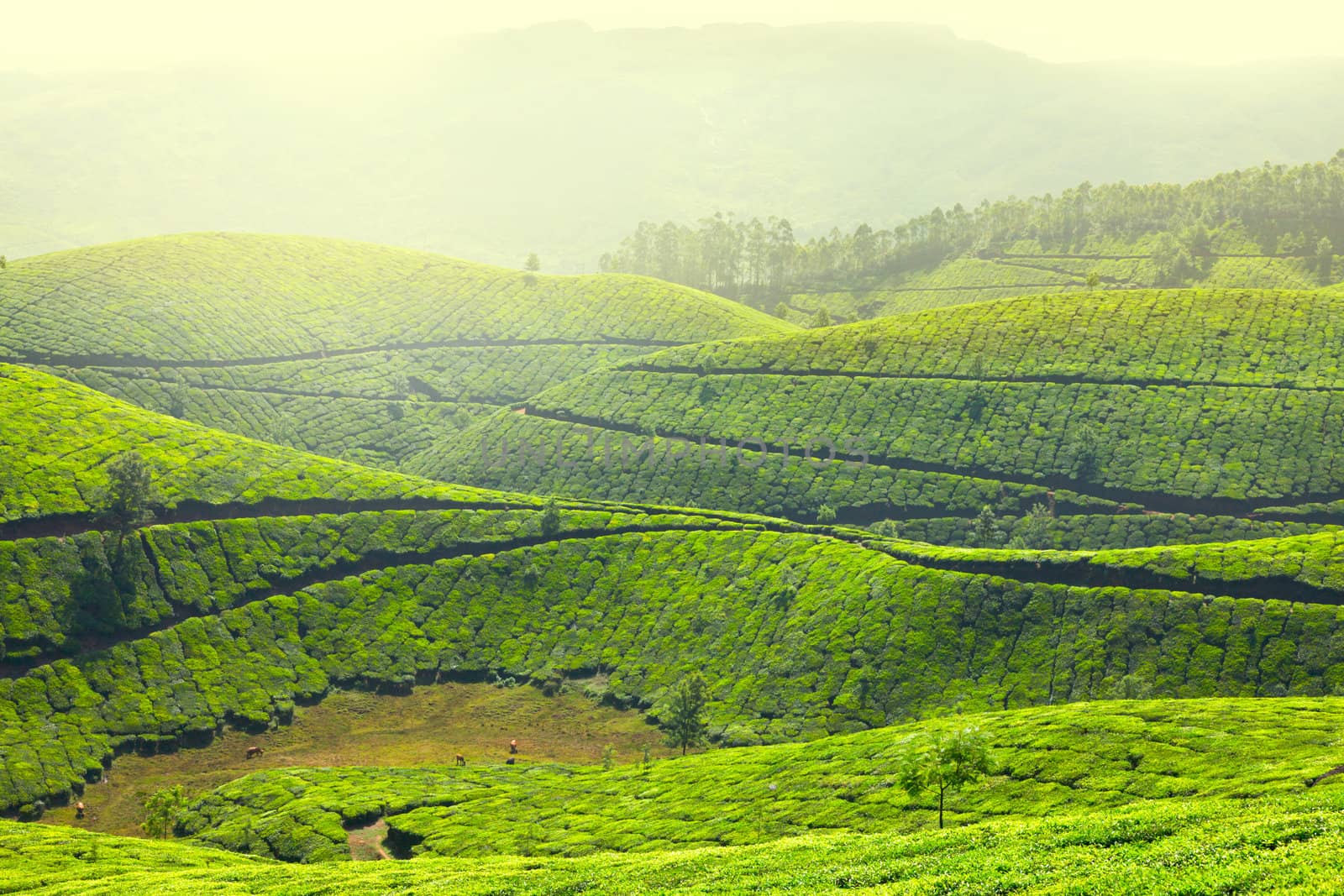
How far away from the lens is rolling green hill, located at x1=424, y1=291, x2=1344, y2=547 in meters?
147

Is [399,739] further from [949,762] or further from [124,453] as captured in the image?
[949,762]

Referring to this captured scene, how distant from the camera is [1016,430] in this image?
165000 mm

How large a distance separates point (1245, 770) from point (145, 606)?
334ft

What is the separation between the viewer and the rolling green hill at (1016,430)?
14738 centimetres

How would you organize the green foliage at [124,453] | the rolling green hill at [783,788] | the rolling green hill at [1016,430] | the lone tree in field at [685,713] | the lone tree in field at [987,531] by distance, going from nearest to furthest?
the rolling green hill at [783,788] < the lone tree in field at [685,713] < the green foliage at [124,453] < the lone tree in field at [987,531] < the rolling green hill at [1016,430]

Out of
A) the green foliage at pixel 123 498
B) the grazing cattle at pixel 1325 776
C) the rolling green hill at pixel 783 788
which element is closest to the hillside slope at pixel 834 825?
the rolling green hill at pixel 783 788

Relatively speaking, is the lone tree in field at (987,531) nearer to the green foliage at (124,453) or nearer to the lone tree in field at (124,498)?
the green foliage at (124,453)

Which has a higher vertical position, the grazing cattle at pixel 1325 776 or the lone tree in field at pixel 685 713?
the grazing cattle at pixel 1325 776

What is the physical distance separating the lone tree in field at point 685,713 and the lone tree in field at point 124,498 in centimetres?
6450

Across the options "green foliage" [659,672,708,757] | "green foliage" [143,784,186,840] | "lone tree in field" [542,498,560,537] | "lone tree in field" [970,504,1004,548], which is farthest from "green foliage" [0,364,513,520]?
"lone tree in field" [970,504,1004,548]

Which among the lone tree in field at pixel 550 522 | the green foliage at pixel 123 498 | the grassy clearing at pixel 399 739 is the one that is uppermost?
the green foliage at pixel 123 498

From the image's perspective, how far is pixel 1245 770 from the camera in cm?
5728

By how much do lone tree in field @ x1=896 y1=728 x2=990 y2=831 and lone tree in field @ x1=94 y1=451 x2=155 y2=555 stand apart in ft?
306

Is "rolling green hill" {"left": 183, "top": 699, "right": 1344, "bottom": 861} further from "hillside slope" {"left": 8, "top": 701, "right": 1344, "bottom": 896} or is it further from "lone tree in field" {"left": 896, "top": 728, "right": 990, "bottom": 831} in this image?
"lone tree in field" {"left": 896, "top": 728, "right": 990, "bottom": 831}
